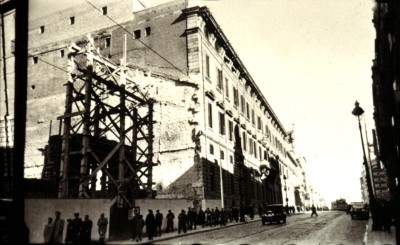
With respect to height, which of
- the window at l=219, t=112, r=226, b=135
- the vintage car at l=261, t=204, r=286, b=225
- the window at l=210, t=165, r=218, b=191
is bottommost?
the vintage car at l=261, t=204, r=286, b=225

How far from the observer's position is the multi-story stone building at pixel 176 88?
80.7 feet

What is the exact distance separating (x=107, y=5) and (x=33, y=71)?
369 inches

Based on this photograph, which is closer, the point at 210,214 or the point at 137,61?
the point at 210,214

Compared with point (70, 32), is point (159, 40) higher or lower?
lower

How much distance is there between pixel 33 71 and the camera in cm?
3212

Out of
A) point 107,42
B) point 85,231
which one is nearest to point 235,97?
point 107,42

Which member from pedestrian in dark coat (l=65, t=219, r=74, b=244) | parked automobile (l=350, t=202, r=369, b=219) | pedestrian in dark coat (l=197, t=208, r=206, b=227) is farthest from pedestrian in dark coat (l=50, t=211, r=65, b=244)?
parked automobile (l=350, t=202, r=369, b=219)

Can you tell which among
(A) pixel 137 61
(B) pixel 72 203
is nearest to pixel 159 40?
(A) pixel 137 61

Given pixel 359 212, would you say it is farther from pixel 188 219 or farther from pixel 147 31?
pixel 147 31

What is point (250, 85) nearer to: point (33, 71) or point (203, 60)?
point (203, 60)

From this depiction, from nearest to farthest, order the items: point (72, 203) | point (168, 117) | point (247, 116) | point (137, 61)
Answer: point (72, 203) < point (168, 117) < point (137, 61) < point (247, 116)

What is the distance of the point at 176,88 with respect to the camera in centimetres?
2544

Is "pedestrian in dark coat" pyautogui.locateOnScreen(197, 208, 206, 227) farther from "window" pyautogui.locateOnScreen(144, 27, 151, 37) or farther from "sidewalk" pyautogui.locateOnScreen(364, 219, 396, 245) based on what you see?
"window" pyautogui.locateOnScreen(144, 27, 151, 37)

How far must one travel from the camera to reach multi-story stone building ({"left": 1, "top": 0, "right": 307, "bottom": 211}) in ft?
80.7
